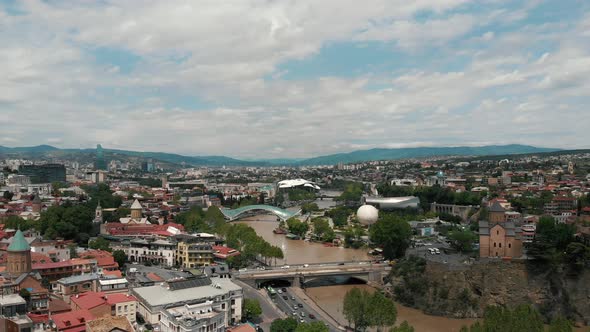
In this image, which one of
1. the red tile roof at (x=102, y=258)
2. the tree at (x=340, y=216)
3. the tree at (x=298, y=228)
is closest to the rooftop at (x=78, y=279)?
the red tile roof at (x=102, y=258)

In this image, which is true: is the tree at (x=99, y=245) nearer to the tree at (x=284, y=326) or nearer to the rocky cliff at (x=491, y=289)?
the tree at (x=284, y=326)

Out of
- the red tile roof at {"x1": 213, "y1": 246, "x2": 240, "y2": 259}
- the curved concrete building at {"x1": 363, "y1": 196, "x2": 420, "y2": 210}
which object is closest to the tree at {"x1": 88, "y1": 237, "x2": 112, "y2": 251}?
the red tile roof at {"x1": 213, "y1": 246, "x2": 240, "y2": 259}

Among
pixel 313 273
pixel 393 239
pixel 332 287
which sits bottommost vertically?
pixel 332 287

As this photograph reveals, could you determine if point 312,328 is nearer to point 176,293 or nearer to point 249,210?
point 176,293

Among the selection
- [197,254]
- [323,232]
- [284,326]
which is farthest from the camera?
[323,232]

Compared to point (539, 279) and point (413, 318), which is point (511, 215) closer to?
point (539, 279)

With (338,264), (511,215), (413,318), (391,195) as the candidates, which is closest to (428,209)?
(391,195)

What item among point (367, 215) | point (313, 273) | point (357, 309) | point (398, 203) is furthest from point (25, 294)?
point (398, 203)
